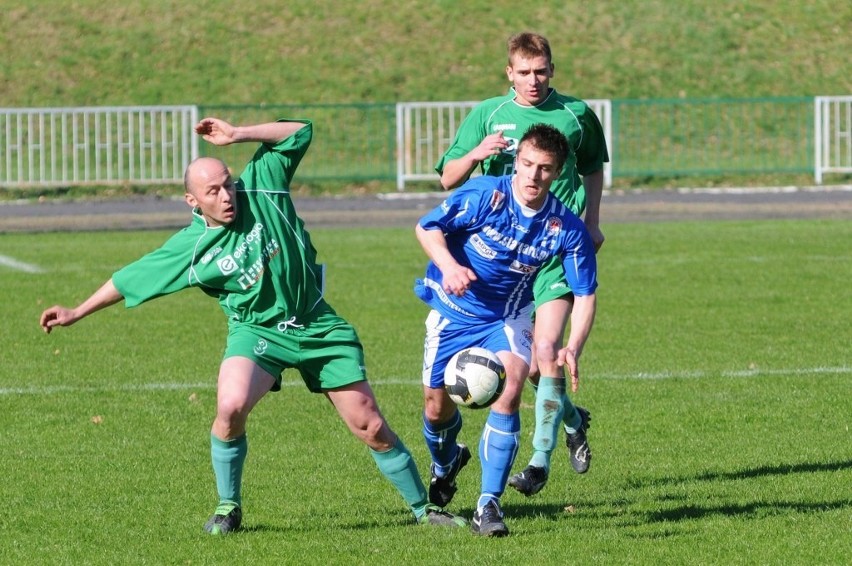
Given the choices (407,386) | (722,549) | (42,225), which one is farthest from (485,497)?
(42,225)

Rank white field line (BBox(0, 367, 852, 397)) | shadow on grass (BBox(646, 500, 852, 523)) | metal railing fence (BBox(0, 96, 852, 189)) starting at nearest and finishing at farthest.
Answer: shadow on grass (BBox(646, 500, 852, 523)) < white field line (BBox(0, 367, 852, 397)) < metal railing fence (BBox(0, 96, 852, 189))

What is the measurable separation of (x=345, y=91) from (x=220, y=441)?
27113 millimetres

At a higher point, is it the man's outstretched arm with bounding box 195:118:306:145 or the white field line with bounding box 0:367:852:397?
the man's outstretched arm with bounding box 195:118:306:145

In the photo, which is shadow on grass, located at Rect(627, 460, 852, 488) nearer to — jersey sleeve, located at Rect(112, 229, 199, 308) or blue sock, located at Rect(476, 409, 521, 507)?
blue sock, located at Rect(476, 409, 521, 507)

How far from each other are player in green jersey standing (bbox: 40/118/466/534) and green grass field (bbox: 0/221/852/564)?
0.44m

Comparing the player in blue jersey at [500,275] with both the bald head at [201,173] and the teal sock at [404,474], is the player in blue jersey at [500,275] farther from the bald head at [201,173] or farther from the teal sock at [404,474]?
the bald head at [201,173]

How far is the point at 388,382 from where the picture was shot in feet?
35.1

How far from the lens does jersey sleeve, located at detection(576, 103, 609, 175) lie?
26.5 ft

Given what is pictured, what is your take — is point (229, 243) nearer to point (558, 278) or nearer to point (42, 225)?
point (558, 278)

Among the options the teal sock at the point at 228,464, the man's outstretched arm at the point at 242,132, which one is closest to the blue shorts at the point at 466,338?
the teal sock at the point at 228,464

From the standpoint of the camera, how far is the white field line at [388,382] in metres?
10.4

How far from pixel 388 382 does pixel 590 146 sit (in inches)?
126

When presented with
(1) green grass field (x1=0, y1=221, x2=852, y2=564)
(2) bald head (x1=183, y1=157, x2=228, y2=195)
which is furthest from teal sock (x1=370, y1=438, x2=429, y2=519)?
(2) bald head (x1=183, y1=157, x2=228, y2=195)

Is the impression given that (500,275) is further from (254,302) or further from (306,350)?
(254,302)
